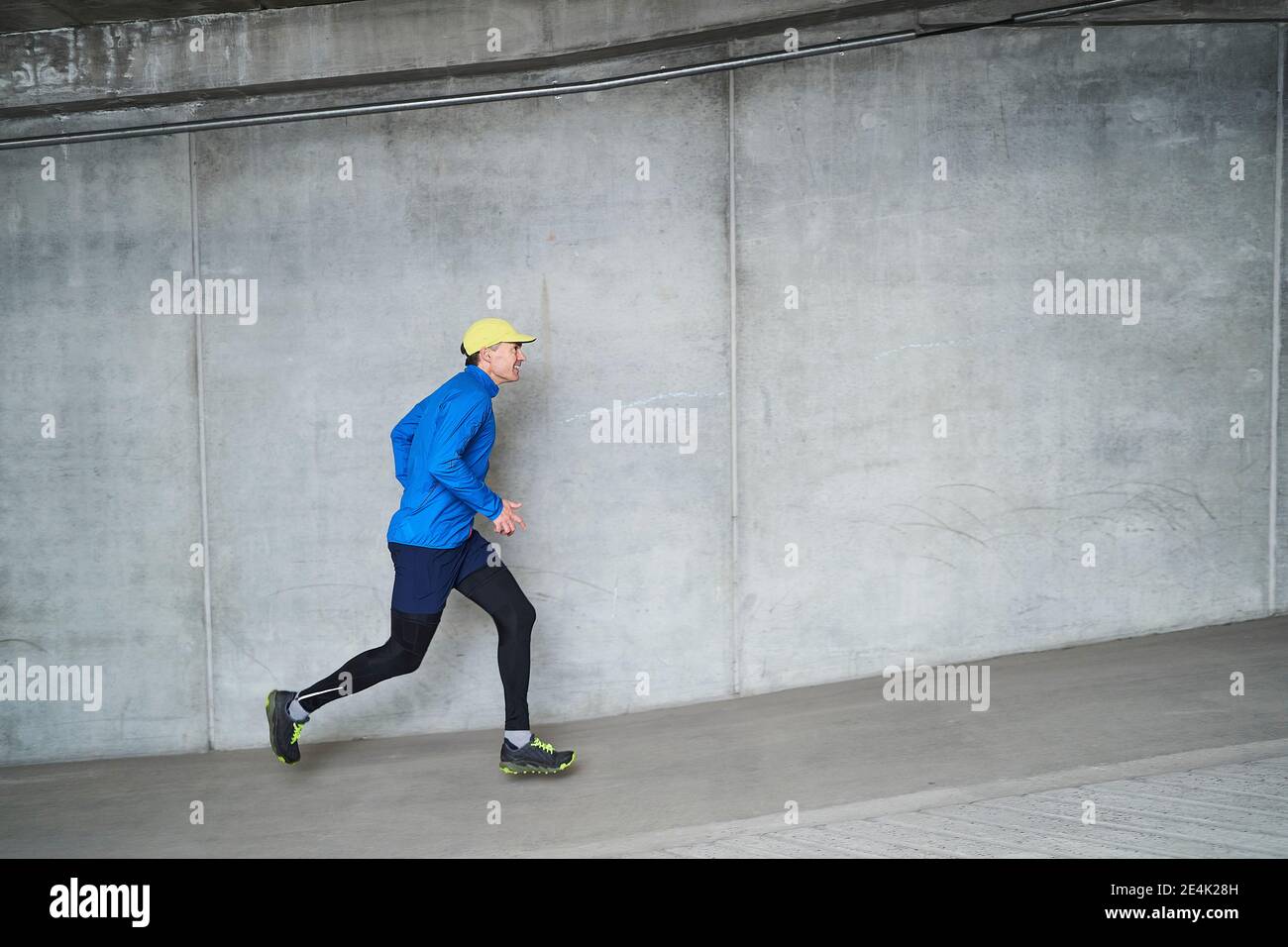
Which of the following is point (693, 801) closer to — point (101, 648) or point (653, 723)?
point (653, 723)

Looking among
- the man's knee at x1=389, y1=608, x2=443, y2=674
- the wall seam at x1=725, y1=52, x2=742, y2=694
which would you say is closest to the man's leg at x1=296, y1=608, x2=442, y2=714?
the man's knee at x1=389, y1=608, x2=443, y2=674

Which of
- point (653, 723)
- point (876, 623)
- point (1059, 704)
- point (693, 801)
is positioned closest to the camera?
point (693, 801)

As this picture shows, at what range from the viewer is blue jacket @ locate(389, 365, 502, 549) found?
4.32 m

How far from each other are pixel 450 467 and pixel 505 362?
23.2 inches

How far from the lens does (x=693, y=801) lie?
4.27 meters

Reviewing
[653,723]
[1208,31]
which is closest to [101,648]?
[653,723]

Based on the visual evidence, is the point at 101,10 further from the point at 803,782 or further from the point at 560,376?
the point at 803,782

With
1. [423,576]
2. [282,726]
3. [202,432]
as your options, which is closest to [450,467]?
[423,576]

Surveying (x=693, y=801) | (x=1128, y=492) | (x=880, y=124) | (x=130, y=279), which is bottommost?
(x=693, y=801)

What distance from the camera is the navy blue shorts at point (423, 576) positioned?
451cm

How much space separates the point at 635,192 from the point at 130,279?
108 inches

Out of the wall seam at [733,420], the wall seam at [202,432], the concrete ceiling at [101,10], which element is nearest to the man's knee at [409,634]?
the wall seam at [202,432]

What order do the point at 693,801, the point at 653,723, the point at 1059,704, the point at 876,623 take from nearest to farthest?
the point at 693,801 → the point at 1059,704 → the point at 653,723 → the point at 876,623

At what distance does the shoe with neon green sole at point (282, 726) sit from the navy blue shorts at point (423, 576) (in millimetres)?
696
